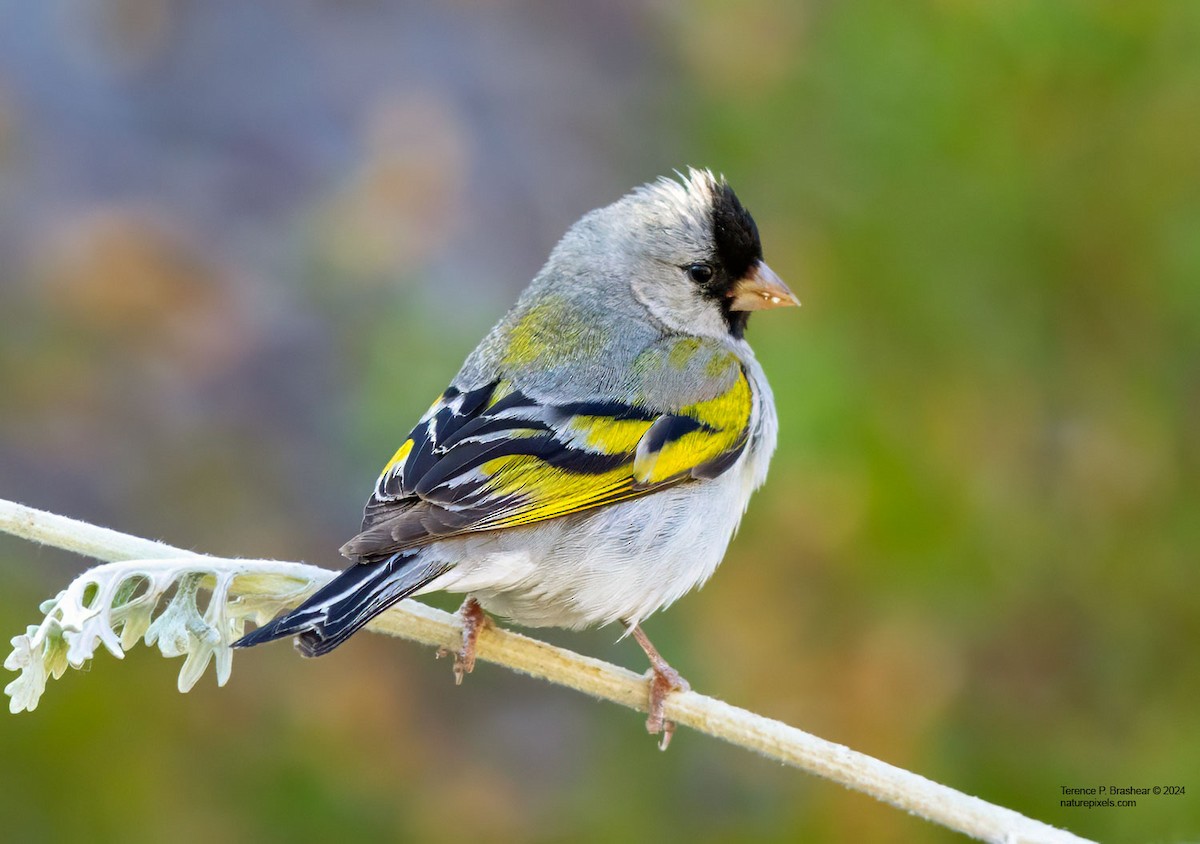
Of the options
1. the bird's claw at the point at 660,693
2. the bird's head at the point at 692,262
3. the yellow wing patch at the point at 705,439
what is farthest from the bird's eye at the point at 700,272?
the bird's claw at the point at 660,693

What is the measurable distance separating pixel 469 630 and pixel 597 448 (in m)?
0.58

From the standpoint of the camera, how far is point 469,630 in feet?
11.5

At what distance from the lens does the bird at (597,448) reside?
317 cm

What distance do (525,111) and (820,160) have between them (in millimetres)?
2834

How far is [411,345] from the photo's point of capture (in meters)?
5.16

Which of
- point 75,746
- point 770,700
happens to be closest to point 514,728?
point 770,700

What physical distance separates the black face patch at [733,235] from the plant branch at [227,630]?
1747 millimetres

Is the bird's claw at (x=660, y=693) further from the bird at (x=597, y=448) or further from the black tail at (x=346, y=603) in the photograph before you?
the black tail at (x=346, y=603)

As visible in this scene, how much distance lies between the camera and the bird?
317cm

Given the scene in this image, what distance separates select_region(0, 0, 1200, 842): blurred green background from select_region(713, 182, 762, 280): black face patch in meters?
0.46

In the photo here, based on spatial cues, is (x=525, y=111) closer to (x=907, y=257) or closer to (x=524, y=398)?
(x=907, y=257)

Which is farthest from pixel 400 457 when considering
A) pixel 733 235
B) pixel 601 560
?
pixel 733 235

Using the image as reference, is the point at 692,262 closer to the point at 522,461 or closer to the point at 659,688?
the point at 522,461

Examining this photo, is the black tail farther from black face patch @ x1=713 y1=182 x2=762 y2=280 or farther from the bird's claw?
black face patch @ x1=713 y1=182 x2=762 y2=280
